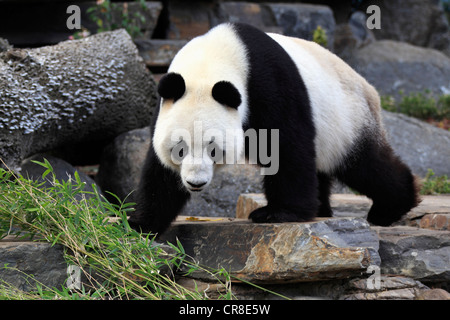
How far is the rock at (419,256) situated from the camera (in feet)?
13.4

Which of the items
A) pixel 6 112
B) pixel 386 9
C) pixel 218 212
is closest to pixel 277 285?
pixel 218 212

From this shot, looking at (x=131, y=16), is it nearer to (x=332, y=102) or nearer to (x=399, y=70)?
(x=332, y=102)

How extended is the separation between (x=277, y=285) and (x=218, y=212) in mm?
2455

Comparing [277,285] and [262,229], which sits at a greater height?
[262,229]

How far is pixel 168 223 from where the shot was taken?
4297 millimetres

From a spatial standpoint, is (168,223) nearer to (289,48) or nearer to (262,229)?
(262,229)

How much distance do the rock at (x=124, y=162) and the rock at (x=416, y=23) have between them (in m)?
7.91

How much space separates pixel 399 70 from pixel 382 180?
24.2 ft

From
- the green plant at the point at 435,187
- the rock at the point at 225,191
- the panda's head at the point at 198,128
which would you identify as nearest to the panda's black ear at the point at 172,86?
the panda's head at the point at 198,128

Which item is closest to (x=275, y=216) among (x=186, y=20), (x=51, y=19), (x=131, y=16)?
(x=131, y=16)

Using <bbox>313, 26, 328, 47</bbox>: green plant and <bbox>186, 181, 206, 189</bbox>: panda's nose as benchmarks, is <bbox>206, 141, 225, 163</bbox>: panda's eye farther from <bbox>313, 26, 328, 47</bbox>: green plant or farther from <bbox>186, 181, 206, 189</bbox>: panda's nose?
<bbox>313, 26, 328, 47</bbox>: green plant

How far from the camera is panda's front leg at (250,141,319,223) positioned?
3996 millimetres

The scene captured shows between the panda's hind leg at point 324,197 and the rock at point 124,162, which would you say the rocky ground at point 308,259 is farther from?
the rock at point 124,162

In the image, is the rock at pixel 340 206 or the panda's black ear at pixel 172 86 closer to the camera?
the panda's black ear at pixel 172 86
